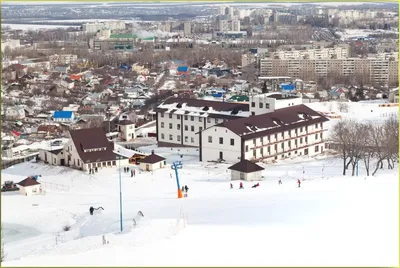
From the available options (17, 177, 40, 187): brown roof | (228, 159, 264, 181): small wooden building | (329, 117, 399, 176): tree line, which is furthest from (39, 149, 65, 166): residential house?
(329, 117, 399, 176): tree line

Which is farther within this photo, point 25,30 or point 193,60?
point 25,30

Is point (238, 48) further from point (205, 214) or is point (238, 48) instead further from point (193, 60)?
point (205, 214)

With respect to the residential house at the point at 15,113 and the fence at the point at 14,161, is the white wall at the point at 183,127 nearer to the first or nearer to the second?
the fence at the point at 14,161

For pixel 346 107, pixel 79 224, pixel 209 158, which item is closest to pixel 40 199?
pixel 79 224

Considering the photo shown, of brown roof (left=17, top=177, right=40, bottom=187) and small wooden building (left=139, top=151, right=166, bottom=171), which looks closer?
brown roof (left=17, top=177, right=40, bottom=187)

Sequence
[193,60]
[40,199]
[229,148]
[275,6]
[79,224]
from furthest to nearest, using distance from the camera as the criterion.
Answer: [275,6]
[193,60]
[229,148]
[40,199]
[79,224]

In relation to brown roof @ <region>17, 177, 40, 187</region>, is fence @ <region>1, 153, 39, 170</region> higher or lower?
lower

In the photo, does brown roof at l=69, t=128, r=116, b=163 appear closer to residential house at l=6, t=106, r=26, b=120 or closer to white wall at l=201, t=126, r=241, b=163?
white wall at l=201, t=126, r=241, b=163

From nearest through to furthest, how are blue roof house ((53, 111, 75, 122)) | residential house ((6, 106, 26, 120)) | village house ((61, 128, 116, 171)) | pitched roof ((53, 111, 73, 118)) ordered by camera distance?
village house ((61, 128, 116, 171)), blue roof house ((53, 111, 75, 122)), pitched roof ((53, 111, 73, 118)), residential house ((6, 106, 26, 120))
